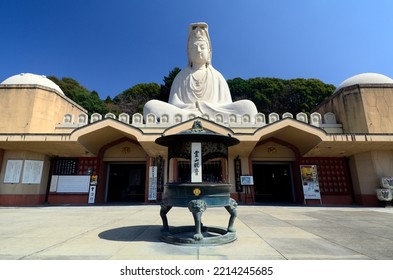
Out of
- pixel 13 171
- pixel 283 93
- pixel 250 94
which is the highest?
pixel 250 94

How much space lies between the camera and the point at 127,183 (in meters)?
17.4

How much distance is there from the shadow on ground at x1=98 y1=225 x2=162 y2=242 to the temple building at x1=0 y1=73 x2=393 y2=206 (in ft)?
19.6

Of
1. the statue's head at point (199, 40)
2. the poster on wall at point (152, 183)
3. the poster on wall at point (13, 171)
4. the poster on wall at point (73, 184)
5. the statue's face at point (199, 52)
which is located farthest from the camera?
the statue's head at point (199, 40)

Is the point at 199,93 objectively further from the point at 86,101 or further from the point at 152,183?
the point at 86,101

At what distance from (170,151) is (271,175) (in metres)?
13.9

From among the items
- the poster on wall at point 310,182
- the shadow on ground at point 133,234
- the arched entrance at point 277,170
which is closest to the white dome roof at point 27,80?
the shadow on ground at point 133,234

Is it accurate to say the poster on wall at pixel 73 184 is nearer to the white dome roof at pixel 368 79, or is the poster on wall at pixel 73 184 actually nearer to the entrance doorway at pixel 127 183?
the entrance doorway at pixel 127 183

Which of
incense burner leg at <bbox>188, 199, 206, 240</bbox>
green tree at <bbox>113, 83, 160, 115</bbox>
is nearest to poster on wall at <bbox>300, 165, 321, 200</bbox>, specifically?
incense burner leg at <bbox>188, 199, 206, 240</bbox>

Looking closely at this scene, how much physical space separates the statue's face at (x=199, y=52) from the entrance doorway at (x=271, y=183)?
366 inches

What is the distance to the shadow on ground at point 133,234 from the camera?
457cm

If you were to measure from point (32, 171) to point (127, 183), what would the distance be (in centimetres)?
663

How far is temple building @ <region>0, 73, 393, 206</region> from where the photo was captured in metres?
11.2

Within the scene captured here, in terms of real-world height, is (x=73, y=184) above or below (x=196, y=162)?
below

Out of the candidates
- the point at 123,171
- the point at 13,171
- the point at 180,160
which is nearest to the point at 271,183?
the point at 180,160
